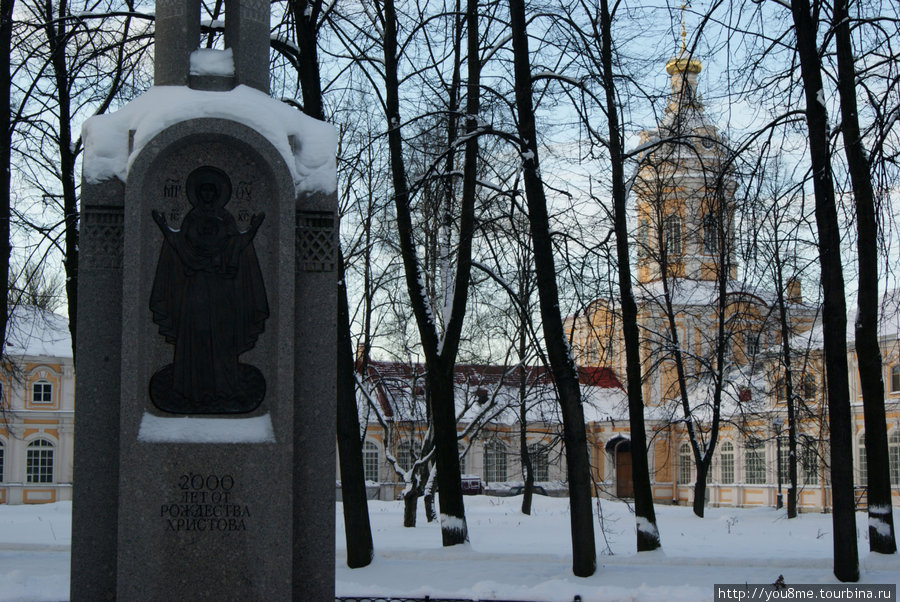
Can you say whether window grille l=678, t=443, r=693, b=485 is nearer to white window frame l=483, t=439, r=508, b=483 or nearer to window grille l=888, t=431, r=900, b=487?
white window frame l=483, t=439, r=508, b=483

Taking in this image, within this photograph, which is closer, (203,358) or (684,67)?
(203,358)

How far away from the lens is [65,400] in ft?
162

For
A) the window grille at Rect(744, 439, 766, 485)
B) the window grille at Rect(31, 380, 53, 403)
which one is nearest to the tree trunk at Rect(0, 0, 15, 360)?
the window grille at Rect(744, 439, 766, 485)

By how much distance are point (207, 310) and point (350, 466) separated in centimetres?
681

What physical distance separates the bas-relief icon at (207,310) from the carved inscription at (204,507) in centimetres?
50

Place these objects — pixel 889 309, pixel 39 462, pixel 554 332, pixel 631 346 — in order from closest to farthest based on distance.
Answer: pixel 554 332 < pixel 631 346 < pixel 889 309 < pixel 39 462

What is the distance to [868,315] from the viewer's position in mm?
13727

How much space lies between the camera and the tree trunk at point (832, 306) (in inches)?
454

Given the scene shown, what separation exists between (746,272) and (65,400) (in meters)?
43.5

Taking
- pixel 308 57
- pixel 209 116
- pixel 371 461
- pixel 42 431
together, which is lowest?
pixel 371 461

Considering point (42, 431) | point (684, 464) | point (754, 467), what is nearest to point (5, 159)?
point (42, 431)

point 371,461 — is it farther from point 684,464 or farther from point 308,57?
point 308,57

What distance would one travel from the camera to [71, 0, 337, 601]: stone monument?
715 centimetres

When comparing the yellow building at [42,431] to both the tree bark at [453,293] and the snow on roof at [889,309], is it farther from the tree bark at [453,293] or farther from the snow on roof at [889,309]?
the tree bark at [453,293]
